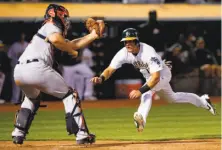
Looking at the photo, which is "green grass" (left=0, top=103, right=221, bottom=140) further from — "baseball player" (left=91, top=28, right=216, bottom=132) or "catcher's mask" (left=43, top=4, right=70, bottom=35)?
"catcher's mask" (left=43, top=4, right=70, bottom=35)

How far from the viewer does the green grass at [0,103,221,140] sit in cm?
1084

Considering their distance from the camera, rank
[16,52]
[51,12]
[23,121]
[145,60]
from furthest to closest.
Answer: [16,52], [145,60], [23,121], [51,12]

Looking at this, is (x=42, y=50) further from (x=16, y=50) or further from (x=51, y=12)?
(x=16, y=50)

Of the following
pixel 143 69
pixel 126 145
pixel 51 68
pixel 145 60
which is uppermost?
pixel 51 68

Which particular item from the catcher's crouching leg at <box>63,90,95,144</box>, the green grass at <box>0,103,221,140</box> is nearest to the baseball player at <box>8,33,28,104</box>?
the green grass at <box>0,103,221,140</box>

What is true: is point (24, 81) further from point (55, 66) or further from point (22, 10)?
point (22, 10)

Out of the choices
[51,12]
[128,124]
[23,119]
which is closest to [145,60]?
[51,12]

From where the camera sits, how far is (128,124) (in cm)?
1280

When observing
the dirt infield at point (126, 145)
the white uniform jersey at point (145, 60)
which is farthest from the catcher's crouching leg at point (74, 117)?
the white uniform jersey at point (145, 60)

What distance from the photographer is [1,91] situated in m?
18.5

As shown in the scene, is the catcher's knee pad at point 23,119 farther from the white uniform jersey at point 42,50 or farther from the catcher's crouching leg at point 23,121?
the white uniform jersey at point 42,50

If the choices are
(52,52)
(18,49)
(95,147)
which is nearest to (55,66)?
(52,52)

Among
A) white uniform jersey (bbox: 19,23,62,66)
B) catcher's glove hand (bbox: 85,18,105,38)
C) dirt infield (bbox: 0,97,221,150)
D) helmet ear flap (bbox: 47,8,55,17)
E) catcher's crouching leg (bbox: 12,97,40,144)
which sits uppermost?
helmet ear flap (bbox: 47,8,55,17)

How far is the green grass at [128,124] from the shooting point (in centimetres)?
1084
